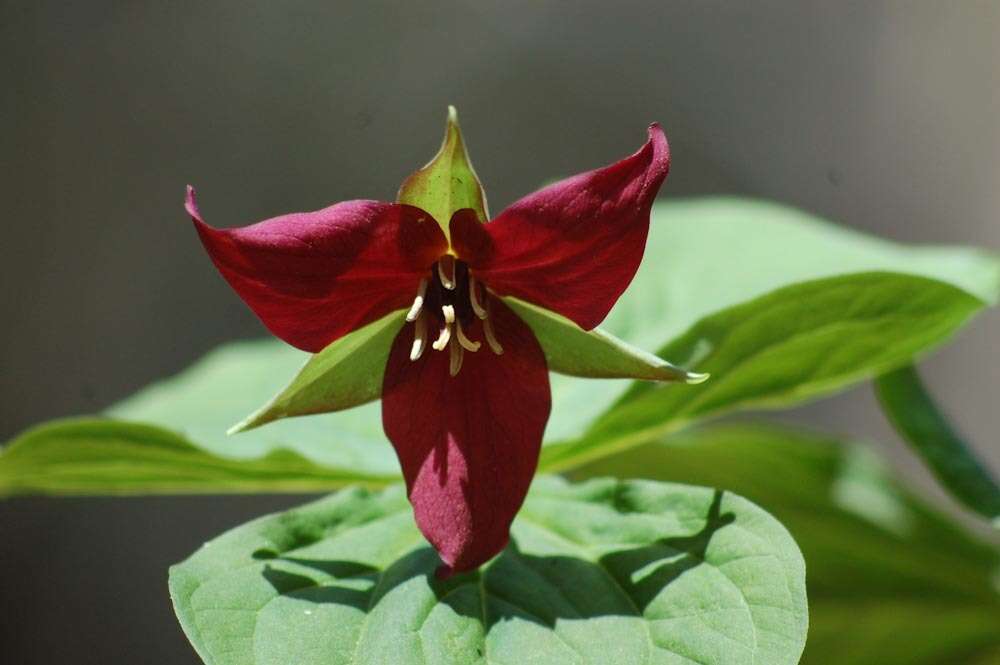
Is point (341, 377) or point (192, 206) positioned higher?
point (192, 206)

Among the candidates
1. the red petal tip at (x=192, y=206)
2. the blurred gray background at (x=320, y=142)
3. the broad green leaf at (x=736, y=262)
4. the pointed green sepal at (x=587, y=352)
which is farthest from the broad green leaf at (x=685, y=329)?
the blurred gray background at (x=320, y=142)

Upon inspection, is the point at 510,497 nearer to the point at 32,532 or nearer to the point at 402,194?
the point at 402,194

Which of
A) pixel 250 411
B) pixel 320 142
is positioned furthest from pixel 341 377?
pixel 320 142

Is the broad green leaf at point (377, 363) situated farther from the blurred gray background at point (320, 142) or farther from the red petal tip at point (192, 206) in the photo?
the blurred gray background at point (320, 142)

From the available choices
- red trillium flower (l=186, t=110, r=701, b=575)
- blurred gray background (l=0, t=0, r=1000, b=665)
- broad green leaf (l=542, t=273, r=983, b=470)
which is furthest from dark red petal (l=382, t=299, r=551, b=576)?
blurred gray background (l=0, t=0, r=1000, b=665)

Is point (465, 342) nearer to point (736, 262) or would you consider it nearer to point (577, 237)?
point (577, 237)

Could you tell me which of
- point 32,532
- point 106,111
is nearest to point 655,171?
point 32,532

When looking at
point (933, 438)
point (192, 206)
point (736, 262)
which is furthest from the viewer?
point (736, 262)

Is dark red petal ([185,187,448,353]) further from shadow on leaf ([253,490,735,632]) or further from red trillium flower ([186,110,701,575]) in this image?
shadow on leaf ([253,490,735,632])
